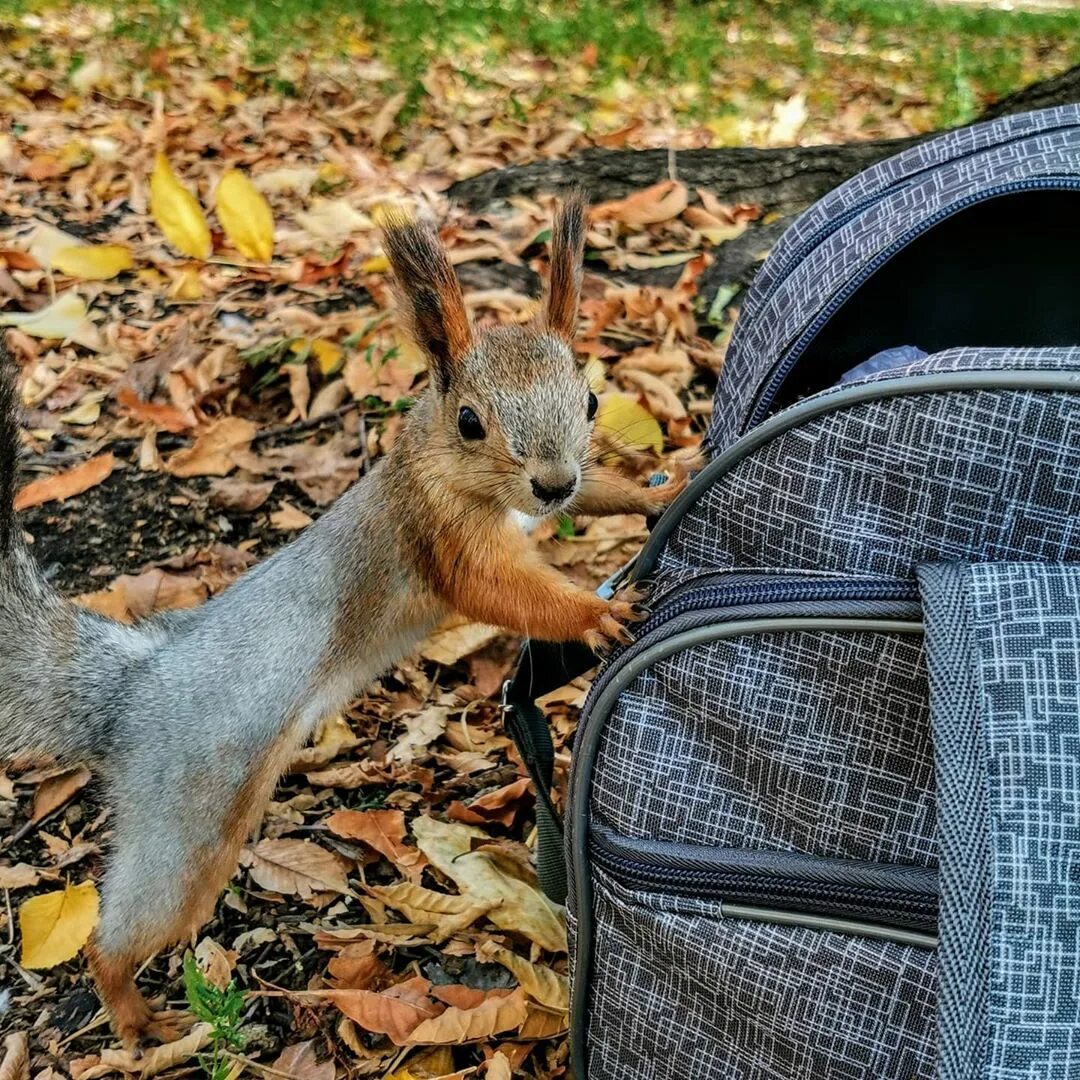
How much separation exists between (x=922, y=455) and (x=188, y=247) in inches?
92.4

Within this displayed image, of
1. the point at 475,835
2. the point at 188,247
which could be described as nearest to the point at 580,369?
the point at 475,835

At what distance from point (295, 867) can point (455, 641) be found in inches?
19.7

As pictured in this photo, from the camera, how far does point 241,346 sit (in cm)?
244

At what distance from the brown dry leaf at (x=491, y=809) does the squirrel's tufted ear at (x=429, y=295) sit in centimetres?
58

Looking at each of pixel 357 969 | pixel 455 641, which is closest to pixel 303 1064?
pixel 357 969

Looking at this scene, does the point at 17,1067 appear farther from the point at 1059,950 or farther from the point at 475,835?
the point at 1059,950

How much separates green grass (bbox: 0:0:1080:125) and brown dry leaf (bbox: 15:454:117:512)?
2.60m

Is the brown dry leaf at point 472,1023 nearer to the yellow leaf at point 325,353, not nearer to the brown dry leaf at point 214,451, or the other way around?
the brown dry leaf at point 214,451

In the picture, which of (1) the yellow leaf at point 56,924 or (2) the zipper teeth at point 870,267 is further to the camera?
(1) the yellow leaf at point 56,924

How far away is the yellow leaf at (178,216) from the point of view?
276cm

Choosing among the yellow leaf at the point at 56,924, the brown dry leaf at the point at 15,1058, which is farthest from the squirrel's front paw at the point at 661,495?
the brown dry leaf at the point at 15,1058

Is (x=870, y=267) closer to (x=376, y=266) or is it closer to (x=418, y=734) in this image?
(x=418, y=734)

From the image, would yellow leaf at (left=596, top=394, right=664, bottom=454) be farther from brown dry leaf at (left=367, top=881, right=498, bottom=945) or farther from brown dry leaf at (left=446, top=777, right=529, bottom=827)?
brown dry leaf at (left=367, top=881, right=498, bottom=945)

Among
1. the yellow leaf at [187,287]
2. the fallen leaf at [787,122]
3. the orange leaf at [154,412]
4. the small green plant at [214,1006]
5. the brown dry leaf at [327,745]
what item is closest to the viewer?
the small green plant at [214,1006]
